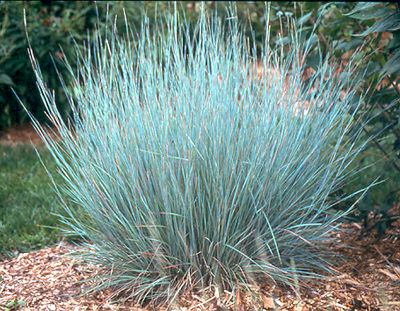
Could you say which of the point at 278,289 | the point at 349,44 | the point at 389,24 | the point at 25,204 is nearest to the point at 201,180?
the point at 278,289

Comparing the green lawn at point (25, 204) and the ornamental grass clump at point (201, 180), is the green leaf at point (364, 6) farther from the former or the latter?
the green lawn at point (25, 204)

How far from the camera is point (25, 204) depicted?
4.86 m

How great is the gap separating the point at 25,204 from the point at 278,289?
2.41m

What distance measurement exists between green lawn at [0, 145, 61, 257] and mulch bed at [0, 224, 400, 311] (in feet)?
0.90

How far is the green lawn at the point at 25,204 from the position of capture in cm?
418

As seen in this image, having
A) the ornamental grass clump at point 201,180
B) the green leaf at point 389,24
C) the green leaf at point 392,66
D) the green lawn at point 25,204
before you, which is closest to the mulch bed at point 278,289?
the ornamental grass clump at point 201,180

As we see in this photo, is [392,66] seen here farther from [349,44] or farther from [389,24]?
[349,44]

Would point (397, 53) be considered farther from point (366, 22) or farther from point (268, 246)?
point (268, 246)

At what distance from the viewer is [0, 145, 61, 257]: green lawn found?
13.7 feet

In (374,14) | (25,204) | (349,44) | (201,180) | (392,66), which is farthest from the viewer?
(25,204)

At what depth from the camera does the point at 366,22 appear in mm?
3842

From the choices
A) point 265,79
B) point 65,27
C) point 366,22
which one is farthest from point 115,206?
point 65,27

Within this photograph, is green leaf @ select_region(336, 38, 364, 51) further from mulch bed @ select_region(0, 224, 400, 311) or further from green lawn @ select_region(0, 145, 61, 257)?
green lawn @ select_region(0, 145, 61, 257)

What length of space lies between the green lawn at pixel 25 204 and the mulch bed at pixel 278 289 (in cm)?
28
